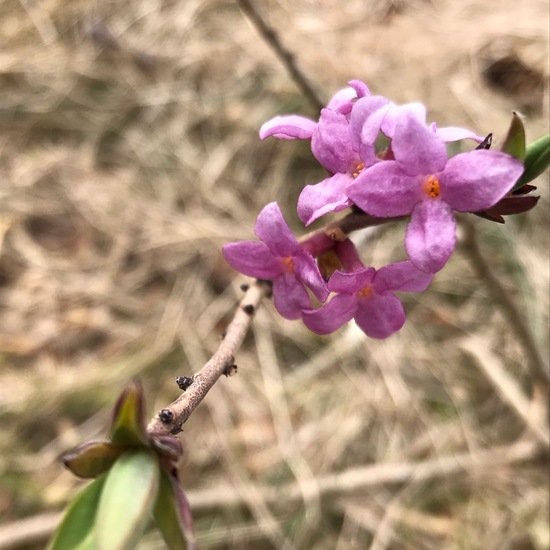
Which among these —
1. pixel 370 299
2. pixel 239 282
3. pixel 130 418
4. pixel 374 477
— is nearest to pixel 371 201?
pixel 370 299

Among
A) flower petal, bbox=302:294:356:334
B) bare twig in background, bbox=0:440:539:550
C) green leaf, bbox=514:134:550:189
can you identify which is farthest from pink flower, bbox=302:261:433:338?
bare twig in background, bbox=0:440:539:550

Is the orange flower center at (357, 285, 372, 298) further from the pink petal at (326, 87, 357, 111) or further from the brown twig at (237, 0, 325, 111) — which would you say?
the brown twig at (237, 0, 325, 111)

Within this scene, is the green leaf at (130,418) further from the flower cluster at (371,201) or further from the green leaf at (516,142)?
the green leaf at (516,142)

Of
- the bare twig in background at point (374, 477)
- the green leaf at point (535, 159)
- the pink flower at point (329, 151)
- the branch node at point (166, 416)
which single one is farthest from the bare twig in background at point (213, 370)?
the bare twig in background at point (374, 477)

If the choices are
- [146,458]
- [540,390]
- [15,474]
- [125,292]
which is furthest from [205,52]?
[146,458]

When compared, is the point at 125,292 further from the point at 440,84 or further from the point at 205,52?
the point at 440,84

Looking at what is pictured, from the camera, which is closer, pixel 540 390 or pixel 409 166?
pixel 409 166
